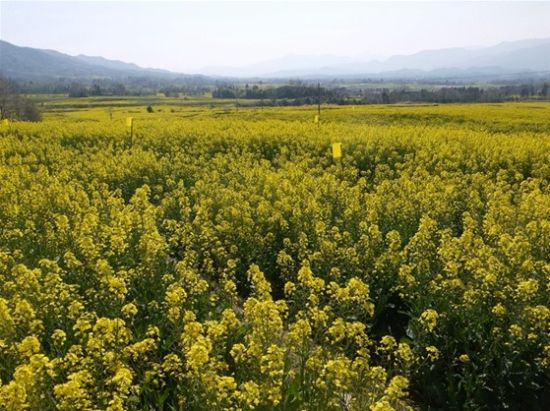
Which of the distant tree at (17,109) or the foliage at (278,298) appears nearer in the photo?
the foliage at (278,298)

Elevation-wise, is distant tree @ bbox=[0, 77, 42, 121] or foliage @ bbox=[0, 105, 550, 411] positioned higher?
distant tree @ bbox=[0, 77, 42, 121]

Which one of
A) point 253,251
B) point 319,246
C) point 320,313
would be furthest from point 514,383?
point 253,251

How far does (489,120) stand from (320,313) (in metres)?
29.2

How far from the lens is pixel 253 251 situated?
9.73 m

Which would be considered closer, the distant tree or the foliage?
the foliage

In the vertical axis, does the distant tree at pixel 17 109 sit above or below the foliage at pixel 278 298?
above

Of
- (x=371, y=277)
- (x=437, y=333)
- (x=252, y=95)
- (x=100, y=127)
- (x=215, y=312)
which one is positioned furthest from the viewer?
(x=252, y=95)

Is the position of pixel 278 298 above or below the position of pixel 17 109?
below

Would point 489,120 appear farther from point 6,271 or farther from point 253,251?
point 6,271

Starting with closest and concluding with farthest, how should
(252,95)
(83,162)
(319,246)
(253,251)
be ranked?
(319,246) → (253,251) → (83,162) → (252,95)

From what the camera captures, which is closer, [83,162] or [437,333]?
[437,333]

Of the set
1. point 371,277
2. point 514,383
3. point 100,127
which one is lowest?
point 514,383

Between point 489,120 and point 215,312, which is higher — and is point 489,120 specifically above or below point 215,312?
above

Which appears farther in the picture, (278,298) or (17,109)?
(17,109)
